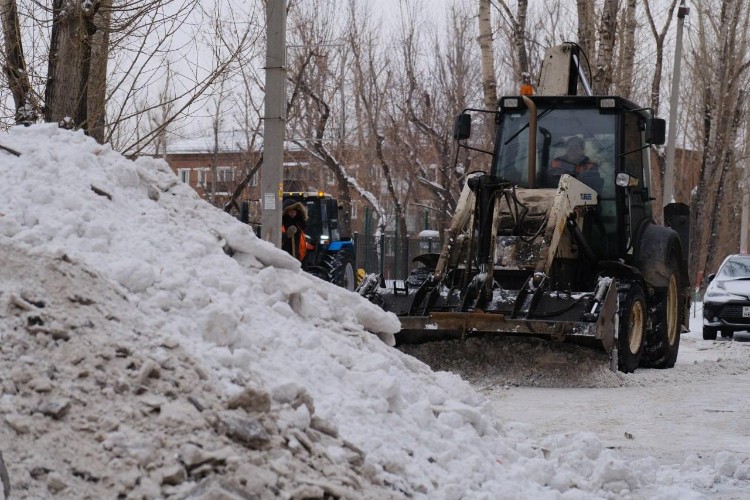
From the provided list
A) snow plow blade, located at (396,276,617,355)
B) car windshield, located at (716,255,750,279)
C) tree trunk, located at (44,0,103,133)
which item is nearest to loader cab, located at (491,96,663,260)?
snow plow blade, located at (396,276,617,355)

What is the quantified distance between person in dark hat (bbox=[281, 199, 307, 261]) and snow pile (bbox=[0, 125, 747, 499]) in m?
11.4

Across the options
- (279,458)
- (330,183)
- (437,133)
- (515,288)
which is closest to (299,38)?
(437,133)

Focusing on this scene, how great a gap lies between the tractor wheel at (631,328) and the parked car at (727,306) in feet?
24.8

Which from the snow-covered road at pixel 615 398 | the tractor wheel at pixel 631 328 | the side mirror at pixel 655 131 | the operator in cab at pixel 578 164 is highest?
the side mirror at pixel 655 131

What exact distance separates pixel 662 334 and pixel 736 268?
27.1ft

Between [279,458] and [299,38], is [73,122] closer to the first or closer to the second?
[279,458]

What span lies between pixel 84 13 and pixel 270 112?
105 inches

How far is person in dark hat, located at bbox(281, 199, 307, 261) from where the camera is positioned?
1919 centimetres

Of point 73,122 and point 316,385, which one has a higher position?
point 73,122

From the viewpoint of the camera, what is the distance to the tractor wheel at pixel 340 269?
66.8 feet

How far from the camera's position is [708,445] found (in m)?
8.24

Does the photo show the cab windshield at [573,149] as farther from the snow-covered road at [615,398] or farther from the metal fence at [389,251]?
the metal fence at [389,251]

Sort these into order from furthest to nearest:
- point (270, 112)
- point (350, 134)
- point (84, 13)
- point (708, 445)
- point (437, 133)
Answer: point (350, 134) → point (437, 133) → point (270, 112) → point (84, 13) → point (708, 445)

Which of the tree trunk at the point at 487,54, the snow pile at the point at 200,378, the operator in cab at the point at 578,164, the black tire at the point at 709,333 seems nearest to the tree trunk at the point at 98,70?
the snow pile at the point at 200,378
